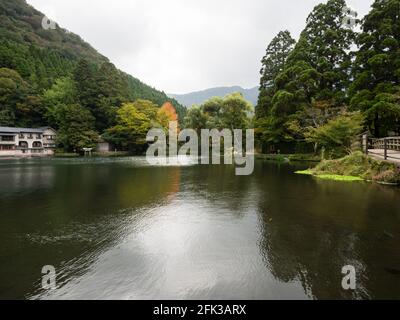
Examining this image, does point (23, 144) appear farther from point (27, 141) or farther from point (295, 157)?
point (295, 157)

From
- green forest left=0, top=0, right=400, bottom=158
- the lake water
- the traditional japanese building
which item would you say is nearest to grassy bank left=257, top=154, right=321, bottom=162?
green forest left=0, top=0, right=400, bottom=158

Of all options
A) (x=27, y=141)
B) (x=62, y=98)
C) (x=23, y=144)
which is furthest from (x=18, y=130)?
(x=62, y=98)

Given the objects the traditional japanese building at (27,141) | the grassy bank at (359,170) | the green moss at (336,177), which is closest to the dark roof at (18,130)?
the traditional japanese building at (27,141)

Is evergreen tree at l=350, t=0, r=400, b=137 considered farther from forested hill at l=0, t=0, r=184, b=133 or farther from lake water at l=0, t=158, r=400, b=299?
forested hill at l=0, t=0, r=184, b=133

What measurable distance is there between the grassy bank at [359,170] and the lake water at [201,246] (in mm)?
2868

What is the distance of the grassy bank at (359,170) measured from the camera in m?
11.0

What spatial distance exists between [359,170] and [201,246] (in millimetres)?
11818

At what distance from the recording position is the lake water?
129 inches

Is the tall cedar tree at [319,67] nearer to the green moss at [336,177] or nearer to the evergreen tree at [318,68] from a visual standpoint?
the evergreen tree at [318,68]

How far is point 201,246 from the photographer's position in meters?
4.66

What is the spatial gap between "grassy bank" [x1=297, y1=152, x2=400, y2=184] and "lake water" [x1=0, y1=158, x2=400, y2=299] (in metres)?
2.87

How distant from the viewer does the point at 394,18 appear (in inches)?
706
